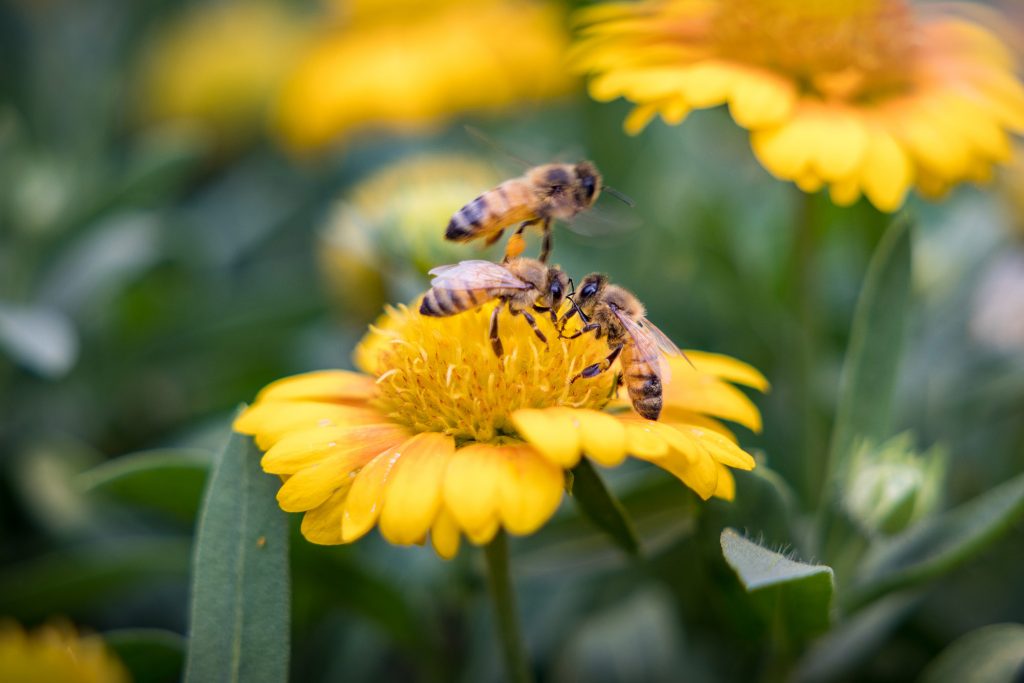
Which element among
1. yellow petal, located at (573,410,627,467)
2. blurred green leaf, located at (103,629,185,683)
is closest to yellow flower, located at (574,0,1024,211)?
yellow petal, located at (573,410,627,467)

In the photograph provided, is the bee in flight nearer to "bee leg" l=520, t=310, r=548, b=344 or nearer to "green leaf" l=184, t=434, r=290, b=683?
"bee leg" l=520, t=310, r=548, b=344

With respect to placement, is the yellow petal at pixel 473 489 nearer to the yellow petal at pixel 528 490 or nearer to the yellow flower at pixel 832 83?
the yellow petal at pixel 528 490

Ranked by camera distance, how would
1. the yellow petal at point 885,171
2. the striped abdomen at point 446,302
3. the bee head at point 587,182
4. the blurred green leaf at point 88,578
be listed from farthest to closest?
the blurred green leaf at point 88,578 < the bee head at point 587,182 < the yellow petal at point 885,171 < the striped abdomen at point 446,302

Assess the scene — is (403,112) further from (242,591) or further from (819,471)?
(242,591)

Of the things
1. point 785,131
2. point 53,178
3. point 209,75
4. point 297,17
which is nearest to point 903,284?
point 785,131

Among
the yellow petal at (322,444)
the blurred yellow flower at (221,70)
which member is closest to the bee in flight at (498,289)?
the yellow petal at (322,444)

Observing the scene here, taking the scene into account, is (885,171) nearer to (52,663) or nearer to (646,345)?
(646,345)

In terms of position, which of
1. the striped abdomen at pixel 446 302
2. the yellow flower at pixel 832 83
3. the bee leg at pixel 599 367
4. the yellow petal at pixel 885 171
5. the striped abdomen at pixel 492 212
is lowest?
the bee leg at pixel 599 367
